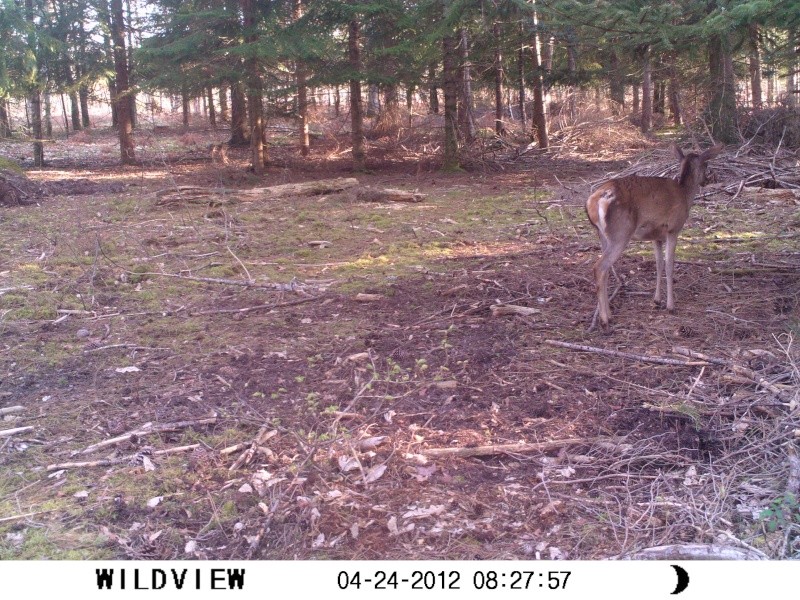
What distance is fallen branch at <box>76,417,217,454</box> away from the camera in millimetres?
4938

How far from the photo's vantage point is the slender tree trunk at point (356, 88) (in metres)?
18.3

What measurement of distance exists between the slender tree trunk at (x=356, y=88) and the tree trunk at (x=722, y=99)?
25.6ft

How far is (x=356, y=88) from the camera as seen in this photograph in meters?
18.8

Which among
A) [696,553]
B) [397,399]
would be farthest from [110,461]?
[696,553]

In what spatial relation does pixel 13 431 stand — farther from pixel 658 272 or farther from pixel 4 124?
pixel 4 124

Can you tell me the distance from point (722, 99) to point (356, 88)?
864 centimetres

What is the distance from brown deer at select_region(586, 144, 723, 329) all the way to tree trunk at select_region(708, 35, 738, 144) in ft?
25.8

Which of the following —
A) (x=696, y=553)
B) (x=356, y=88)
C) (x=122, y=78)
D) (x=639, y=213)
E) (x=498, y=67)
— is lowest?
(x=696, y=553)

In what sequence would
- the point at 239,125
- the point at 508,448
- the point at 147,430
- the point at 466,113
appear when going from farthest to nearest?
the point at 239,125 → the point at 466,113 → the point at 147,430 → the point at 508,448

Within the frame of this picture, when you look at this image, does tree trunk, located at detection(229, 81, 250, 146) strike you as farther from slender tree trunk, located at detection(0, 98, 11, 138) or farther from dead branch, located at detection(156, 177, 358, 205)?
dead branch, located at detection(156, 177, 358, 205)

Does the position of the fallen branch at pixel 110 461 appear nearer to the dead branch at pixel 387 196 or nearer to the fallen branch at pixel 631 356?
the fallen branch at pixel 631 356

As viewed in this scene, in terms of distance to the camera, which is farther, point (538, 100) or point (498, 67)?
point (538, 100)

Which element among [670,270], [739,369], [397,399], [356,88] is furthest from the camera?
[356,88]

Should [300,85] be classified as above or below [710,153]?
above
